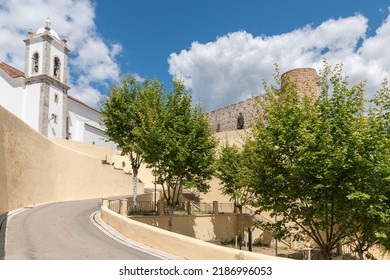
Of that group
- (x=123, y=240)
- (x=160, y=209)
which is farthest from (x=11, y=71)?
(x=123, y=240)

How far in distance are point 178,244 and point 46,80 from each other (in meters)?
35.2

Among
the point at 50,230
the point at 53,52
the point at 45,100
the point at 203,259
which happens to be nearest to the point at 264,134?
the point at 203,259

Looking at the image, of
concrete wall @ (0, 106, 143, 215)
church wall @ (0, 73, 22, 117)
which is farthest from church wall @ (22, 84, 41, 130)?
concrete wall @ (0, 106, 143, 215)

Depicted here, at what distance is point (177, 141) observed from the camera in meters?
17.8

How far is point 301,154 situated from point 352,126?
185cm

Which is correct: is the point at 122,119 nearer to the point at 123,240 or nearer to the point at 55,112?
the point at 123,240

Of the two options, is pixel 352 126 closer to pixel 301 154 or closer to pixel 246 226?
pixel 301 154

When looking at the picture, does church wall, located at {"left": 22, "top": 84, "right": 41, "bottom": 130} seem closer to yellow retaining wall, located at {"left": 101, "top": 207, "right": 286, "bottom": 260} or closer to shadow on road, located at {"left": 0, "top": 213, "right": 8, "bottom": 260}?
shadow on road, located at {"left": 0, "top": 213, "right": 8, "bottom": 260}

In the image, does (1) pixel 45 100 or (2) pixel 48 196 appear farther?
(1) pixel 45 100

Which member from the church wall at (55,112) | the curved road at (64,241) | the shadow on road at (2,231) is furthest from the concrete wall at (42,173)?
the church wall at (55,112)

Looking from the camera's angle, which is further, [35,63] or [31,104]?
[35,63]

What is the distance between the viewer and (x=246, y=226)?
2498 centimetres

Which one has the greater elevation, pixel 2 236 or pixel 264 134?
pixel 264 134
